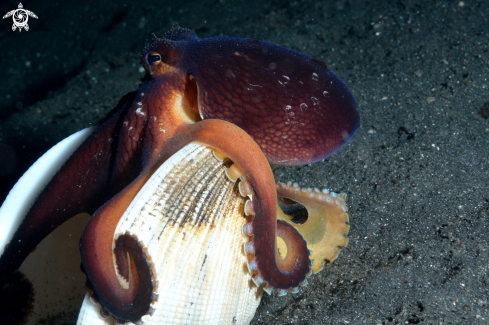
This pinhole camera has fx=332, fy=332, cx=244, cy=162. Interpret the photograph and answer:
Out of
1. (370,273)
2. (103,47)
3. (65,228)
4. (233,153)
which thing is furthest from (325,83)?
(103,47)

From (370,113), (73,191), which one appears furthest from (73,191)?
(370,113)

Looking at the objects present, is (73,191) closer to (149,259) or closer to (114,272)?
(114,272)

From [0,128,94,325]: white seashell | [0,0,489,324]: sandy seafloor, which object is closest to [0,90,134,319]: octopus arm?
[0,128,94,325]: white seashell

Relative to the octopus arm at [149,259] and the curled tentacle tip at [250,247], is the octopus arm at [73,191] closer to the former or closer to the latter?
the octopus arm at [149,259]

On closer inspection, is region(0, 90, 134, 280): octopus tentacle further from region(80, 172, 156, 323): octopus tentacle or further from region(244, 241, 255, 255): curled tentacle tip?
region(244, 241, 255, 255): curled tentacle tip

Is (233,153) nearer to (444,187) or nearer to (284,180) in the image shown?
(284,180)

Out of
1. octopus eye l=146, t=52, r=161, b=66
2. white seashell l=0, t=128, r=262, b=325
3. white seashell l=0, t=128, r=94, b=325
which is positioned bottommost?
white seashell l=0, t=128, r=94, b=325

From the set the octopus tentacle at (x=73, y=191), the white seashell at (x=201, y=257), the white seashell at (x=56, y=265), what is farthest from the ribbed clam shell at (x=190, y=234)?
the white seashell at (x=56, y=265)
